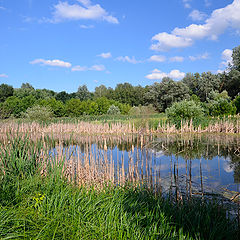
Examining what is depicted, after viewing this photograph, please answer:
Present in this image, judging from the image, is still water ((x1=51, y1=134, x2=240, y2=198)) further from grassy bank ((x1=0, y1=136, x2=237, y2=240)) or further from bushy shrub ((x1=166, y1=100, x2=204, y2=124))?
bushy shrub ((x1=166, y1=100, x2=204, y2=124))

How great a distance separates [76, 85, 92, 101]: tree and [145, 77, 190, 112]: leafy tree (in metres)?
20.5

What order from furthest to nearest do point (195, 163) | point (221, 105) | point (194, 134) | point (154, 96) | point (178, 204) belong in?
point (154, 96), point (221, 105), point (194, 134), point (195, 163), point (178, 204)

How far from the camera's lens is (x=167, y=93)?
146 ft

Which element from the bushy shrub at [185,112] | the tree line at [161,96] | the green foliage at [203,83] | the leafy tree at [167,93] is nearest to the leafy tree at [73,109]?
the tree line at [161,96]

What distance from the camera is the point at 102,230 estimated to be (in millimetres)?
2406

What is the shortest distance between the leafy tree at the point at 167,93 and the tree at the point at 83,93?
2049cm

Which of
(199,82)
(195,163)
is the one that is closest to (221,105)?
(195,163)

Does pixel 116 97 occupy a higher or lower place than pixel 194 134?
higher

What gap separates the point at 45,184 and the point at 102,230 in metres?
1.42

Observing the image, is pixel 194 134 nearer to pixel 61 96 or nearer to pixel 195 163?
pixel 195 163

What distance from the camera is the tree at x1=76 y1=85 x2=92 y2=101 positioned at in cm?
6022

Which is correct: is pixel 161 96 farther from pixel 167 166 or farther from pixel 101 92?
pixel 167 166

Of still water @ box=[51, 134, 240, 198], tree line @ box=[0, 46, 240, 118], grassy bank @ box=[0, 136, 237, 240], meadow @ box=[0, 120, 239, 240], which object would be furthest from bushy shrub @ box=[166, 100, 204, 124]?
tree line @ box=[0, 46, 240, 118]

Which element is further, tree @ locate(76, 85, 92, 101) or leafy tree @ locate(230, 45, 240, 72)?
tree @ locate(76, 85, 92, 101)
